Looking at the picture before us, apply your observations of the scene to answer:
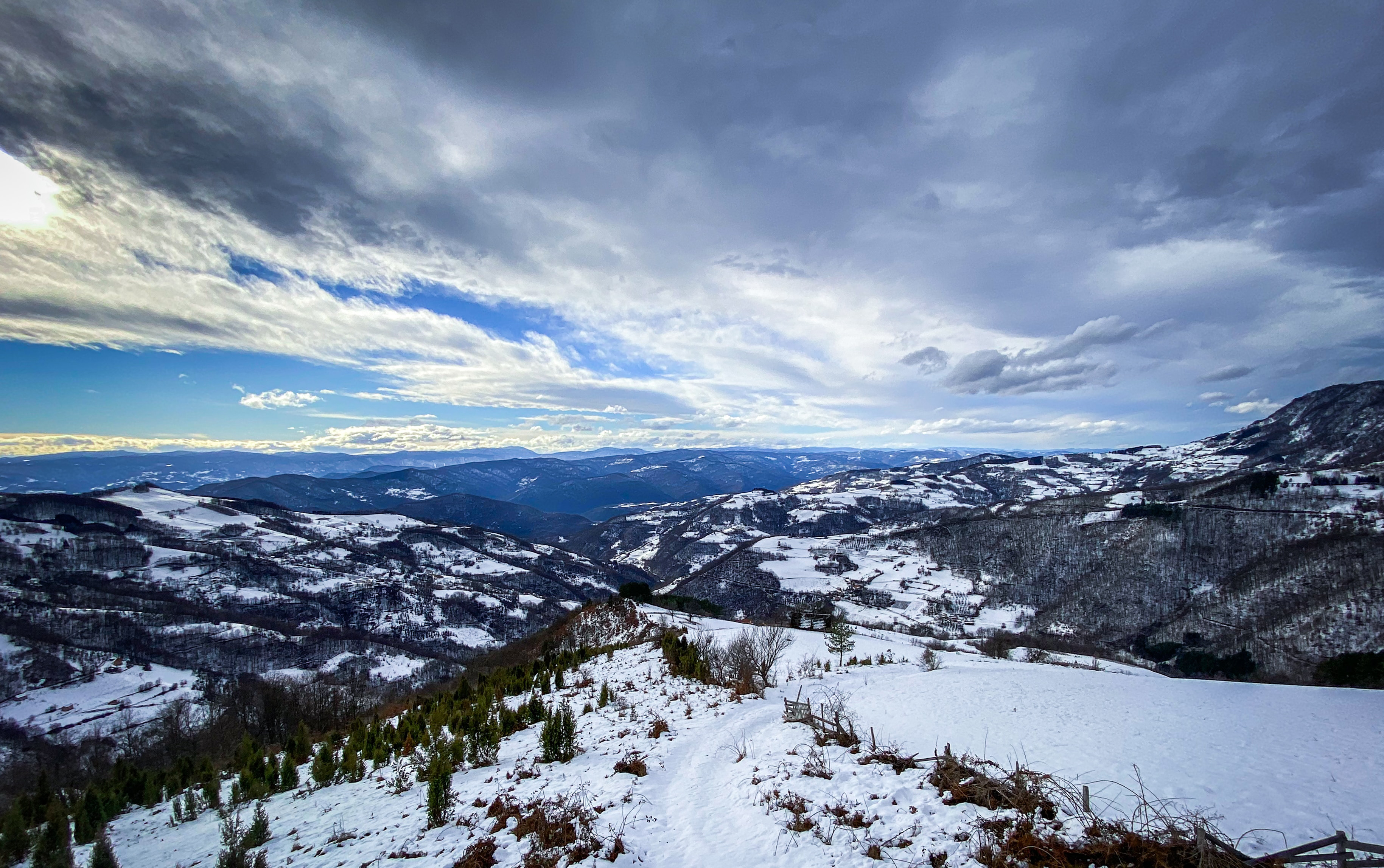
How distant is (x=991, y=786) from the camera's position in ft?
29.9

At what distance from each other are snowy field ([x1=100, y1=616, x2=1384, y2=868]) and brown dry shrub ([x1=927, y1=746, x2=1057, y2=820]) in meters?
0.28

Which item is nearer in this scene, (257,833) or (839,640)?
(257,833)

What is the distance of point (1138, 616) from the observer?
13275 cm

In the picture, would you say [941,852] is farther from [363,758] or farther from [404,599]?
[404,599]

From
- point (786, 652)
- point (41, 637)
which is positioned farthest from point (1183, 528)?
point (41, 637)

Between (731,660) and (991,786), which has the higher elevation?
(991,786)

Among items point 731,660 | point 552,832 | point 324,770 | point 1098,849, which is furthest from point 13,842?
point 731,660

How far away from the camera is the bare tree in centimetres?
2697

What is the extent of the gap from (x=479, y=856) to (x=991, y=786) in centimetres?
971

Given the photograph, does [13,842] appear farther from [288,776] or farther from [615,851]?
[615,851]

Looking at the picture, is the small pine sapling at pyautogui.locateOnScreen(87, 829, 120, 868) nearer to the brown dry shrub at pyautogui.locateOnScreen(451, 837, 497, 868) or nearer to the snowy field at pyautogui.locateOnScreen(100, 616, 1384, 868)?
the snowy field at pyautogui.locateOnScreen(100, 616, 1384, 868)

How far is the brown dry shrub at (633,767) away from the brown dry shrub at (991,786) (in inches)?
290

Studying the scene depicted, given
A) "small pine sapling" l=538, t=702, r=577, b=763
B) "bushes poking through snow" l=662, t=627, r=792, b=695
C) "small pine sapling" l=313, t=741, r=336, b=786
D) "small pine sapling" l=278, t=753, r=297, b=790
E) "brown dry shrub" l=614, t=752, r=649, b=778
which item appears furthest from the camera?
"bushes poking through snow" l=662, t=627, r=792, b=695

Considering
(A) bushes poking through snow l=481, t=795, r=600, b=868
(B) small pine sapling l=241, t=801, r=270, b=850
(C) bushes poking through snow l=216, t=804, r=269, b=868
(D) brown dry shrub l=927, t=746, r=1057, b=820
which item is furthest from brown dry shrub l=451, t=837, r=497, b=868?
(D) brown dry shrub l=927, t=746, r=1057, b=820
